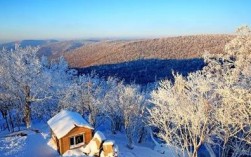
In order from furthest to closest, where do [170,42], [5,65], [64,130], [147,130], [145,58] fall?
[170,42] < [145,58] < [147,130] < [5,65] < [64,130]

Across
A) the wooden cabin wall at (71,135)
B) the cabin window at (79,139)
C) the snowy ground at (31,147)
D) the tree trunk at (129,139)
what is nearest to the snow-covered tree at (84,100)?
the tree trunk at (129,139)

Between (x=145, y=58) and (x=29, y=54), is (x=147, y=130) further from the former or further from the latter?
(x=145, y=58)

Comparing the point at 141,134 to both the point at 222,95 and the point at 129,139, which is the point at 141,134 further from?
the point at 222,95

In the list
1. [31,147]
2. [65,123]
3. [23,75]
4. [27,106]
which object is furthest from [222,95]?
[27,106]

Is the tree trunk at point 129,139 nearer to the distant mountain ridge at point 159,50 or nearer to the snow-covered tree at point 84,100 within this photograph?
the snow-covered tree at point 84,100

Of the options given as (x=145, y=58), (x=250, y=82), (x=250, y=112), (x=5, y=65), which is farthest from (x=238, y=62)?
(x=145, y=58)

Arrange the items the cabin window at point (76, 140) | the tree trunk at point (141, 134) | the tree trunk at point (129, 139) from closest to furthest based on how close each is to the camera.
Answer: the cabin window at point (76, 140), the tree trunk at point (129, 139), the tree trunk at point (141, 134)

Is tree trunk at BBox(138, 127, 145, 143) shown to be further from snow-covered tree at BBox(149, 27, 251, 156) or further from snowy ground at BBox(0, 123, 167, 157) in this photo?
snow-covered tree at BBox(149, 27, 251, 156)

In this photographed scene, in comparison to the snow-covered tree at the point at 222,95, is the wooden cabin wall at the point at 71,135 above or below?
below
